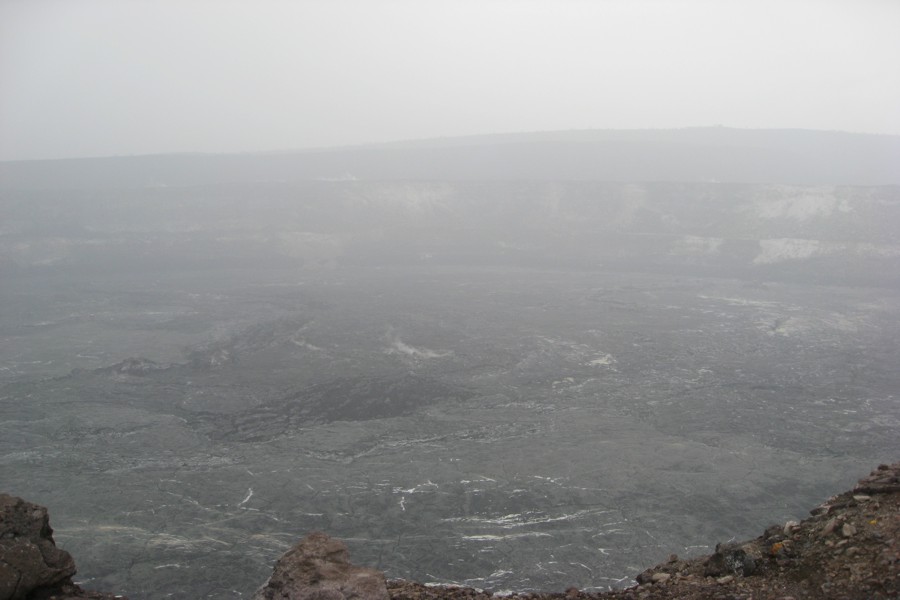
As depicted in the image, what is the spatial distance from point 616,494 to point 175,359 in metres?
17.2

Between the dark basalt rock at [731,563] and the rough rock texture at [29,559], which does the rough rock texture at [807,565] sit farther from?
the rough rock texture at [29,559]

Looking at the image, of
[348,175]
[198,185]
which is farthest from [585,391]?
[348,175]

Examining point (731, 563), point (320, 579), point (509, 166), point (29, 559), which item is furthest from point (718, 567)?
point (509, 166)

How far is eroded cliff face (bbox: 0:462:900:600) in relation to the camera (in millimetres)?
6031

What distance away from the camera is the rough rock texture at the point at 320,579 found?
628 cm

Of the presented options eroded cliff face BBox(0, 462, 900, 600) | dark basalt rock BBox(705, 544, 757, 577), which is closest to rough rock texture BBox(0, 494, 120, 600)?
eroded cliff face BBox(0, 462, 900, 600)

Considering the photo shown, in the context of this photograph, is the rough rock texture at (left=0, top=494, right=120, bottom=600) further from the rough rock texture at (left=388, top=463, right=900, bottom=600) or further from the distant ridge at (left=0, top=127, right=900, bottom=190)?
the distant ridge at (left=0, top=127, right=900, bottom=190)

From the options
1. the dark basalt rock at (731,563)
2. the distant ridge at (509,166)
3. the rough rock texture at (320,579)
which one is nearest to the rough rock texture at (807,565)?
the dark basalt rock at (731,563)

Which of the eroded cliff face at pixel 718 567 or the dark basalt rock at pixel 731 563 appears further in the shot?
Answer: the dark basalt rock at pixel 731 563

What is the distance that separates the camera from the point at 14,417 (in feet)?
64.1

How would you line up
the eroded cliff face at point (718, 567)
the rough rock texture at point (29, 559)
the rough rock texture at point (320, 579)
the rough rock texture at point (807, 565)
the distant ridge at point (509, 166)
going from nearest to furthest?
1. the rough rock texture at point (807, 565)
2. the eroded cliff face at point (718, 567)
3. the rough rock texture at point (320, 579)
4. the rough rock texture at point (29, 559)
5. the distant ridge at point (509, 166)

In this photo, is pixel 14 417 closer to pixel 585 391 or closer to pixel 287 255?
pixel 585 391

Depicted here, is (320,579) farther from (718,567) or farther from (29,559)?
(718,567)

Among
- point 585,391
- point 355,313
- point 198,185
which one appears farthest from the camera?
point 198,185
